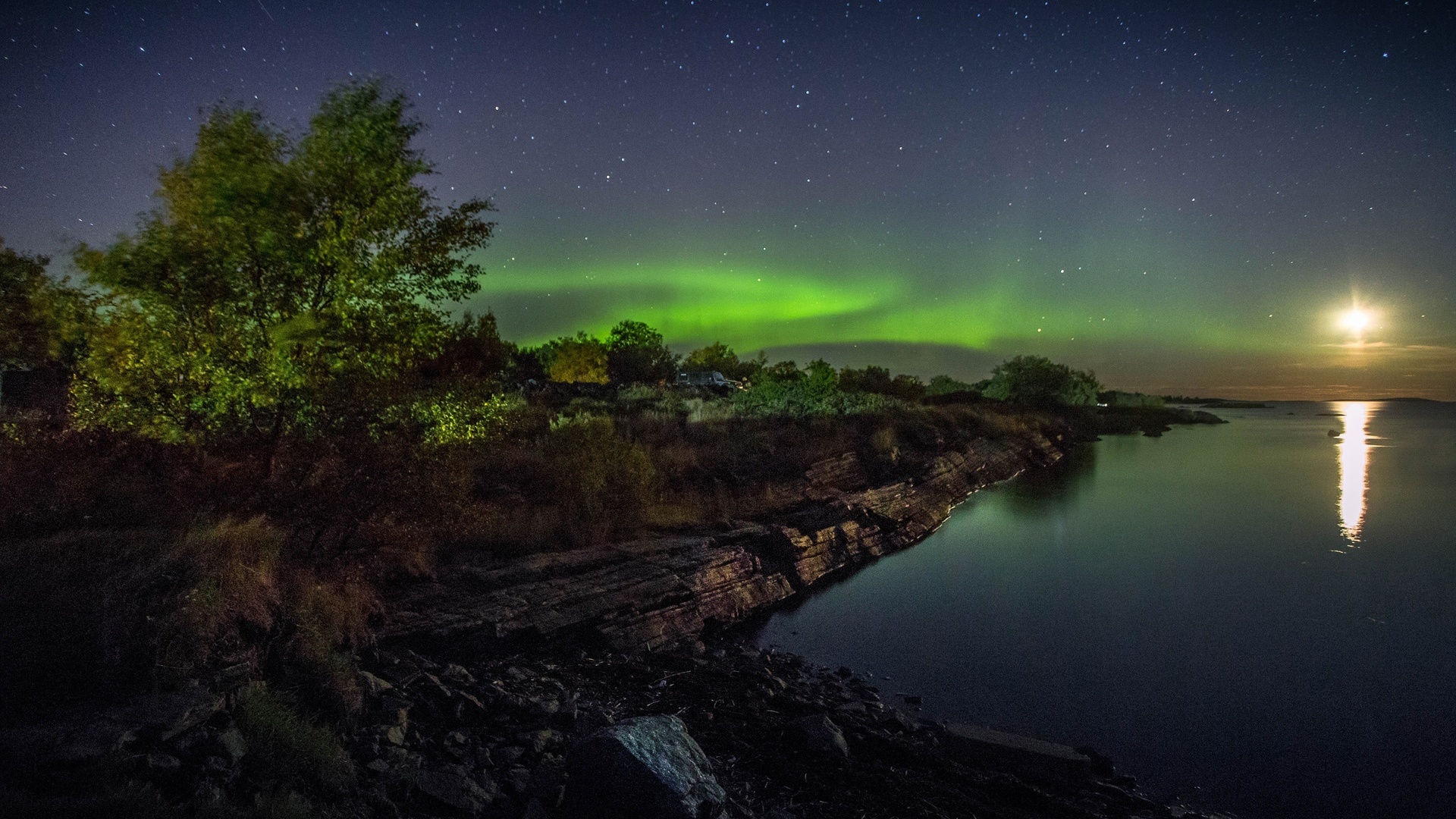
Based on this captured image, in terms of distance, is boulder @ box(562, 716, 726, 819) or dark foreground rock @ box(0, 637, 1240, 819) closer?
dark foreground rock @ box(0, 637, 1240, 819)

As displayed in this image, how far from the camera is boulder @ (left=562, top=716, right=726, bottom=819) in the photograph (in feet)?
18.5

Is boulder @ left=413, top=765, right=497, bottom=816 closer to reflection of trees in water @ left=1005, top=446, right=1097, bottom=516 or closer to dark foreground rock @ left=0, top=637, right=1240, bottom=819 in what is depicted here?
dark foreground rock @ left=0, top=637, right=1240, bottom=819

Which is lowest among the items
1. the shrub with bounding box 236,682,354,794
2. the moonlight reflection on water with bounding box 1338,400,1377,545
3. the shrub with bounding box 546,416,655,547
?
the moonlight reflection on water with bounding box 1338,400,1377,545

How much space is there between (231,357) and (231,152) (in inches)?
128

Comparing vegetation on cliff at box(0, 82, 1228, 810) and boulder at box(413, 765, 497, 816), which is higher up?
vegetation on cliff at box(0, 82, 1228, 810)

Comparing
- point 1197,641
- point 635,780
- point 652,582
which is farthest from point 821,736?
point 1197,641

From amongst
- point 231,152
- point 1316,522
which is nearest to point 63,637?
point 231,152

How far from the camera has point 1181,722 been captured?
9.81 m

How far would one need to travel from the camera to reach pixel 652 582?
12727 millimetres

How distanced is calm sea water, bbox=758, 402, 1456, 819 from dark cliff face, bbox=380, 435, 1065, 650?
3.47 feet

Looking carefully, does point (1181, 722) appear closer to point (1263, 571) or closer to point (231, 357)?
point (1263, 571)

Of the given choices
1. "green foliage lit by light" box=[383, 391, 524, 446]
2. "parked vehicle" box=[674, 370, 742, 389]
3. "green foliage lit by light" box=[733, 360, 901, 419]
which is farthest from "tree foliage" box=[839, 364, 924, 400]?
"green foliage lit by light" box=[383, 391, 524, 446]

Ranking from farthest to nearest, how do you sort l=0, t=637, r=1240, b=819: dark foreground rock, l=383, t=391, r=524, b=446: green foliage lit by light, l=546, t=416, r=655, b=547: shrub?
l=546, t=416, r=655, b=547: shrub → l=383, t=391, r=524, b=446: green foliage lit by light → l=0, t=637, r=1240, b=819: dark foreground rock

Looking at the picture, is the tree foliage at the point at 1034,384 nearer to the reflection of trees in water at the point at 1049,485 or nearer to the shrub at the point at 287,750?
the reflection of trees in water at the point at 1049,485
